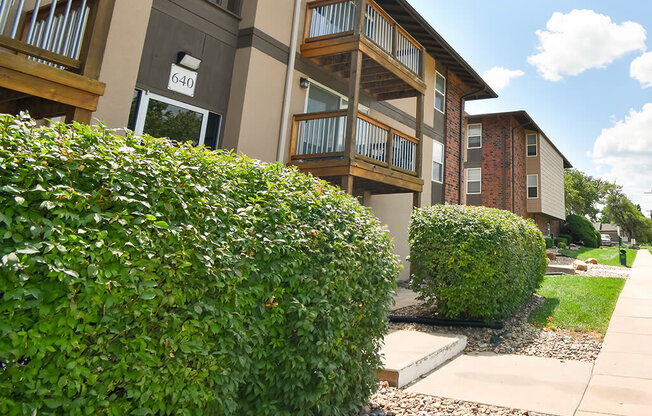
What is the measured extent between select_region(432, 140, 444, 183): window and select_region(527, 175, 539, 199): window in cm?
1450

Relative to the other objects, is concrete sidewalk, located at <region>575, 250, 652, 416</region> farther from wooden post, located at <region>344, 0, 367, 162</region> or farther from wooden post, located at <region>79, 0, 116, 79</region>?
wooden post, located at <region>79, 0, 116, 79</region>

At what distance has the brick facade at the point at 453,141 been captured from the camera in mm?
15086

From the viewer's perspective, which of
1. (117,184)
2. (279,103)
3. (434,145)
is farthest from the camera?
(434,145)

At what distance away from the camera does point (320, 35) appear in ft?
30.8

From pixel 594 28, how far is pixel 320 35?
18.9m

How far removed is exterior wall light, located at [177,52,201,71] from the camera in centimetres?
692

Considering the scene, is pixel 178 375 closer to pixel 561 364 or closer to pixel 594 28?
pixel 561 364

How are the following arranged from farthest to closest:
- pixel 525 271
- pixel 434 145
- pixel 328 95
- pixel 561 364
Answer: pixel 434 145, pixel 328 95, pixel 525 271, pixel 561 364

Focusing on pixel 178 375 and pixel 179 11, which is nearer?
pixel 178 375

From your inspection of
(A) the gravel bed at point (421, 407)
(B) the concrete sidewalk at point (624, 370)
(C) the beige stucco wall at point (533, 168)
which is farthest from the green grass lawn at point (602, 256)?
(A) the gravel bed at point (421, 407)

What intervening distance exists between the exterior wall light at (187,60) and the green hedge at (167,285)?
4.90 metres

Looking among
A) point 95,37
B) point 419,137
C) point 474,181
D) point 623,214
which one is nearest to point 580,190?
point 623,214

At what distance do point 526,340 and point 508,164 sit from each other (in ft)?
65.0

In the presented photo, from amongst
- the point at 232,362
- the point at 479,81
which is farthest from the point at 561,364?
the point at 479,81
